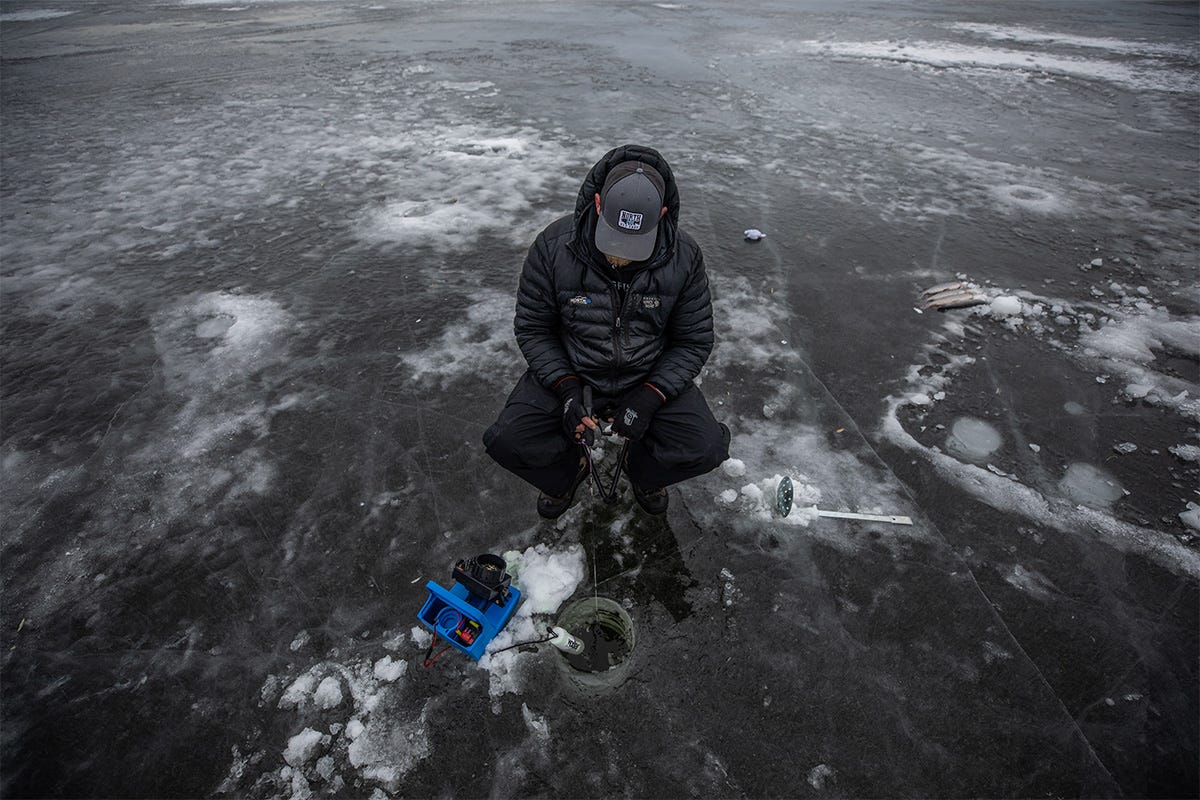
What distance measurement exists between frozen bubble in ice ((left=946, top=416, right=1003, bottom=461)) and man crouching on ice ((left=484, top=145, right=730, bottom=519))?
1.84m

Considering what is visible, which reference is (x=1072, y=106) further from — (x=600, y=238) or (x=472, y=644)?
(x=472, y=644)

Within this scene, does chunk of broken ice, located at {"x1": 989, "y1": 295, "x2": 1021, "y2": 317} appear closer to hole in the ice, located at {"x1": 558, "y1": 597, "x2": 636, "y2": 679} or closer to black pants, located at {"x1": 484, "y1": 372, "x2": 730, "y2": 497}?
black pants, located at {"x1": 484, "y1": 372, "x2": 730, "y2": 497}

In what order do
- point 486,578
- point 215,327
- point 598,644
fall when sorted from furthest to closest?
point 215,327, point 598,644, point 486,578

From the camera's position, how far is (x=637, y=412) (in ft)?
10.3

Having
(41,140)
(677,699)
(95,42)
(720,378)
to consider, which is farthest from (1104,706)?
(95,42)

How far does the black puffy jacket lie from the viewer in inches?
124

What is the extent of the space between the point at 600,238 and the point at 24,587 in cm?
374

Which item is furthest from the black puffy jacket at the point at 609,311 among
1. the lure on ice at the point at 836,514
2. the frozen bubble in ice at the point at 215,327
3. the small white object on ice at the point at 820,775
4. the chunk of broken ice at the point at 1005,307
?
the chunk of broken ice at the point at 1005,307

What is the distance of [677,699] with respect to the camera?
2705mm

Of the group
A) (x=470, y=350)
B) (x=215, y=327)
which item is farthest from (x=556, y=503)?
(x=215, y=327)

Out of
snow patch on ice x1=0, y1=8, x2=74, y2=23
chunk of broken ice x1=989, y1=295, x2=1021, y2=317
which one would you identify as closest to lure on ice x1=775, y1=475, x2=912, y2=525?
chunk of broken ice x1=989, y1=295, x2=1021, y2=317

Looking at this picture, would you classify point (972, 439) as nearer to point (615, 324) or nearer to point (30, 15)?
point (615, 324)

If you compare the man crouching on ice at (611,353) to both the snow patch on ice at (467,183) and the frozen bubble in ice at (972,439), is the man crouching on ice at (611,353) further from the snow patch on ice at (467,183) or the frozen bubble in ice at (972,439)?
the snow patch on ice at (467,183)

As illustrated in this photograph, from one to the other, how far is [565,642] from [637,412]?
4.06 feet
